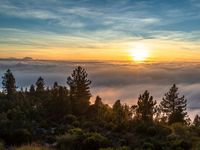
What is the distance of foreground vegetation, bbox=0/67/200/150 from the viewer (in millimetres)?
23484

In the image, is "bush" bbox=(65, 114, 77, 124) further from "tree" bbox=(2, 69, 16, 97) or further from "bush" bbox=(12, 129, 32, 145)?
"tree" bbox=(2, 69, 16, 97)

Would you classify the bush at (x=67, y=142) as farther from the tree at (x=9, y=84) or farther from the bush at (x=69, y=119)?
the tree at (x=9, y=84)

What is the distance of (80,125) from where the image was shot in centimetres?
3297

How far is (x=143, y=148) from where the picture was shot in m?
23.6

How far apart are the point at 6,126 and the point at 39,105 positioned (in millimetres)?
14100

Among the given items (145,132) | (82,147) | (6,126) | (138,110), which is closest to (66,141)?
(82,147)

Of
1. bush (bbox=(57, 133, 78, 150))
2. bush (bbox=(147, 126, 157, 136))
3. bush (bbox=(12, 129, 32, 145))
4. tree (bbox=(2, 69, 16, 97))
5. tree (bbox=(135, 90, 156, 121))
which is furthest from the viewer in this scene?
tree (bbox=(2, 69, 16, 97))

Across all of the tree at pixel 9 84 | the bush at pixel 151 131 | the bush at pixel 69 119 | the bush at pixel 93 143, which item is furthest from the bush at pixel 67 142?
the tree at pixel 9 84

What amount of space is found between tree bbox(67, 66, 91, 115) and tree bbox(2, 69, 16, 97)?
35.4 feet

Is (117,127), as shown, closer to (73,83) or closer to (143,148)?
(143,148)

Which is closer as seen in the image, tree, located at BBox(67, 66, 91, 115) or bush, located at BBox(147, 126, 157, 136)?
bush, located at BBox(147, 126, 157, 136)

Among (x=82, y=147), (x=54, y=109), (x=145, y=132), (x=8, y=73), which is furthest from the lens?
(x=8, y=73)

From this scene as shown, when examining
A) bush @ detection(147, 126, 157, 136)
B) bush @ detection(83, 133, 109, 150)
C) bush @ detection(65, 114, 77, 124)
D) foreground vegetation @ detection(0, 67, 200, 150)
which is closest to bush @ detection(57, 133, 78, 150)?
foreground vegetation @ detection(0, 67, 200, 150)

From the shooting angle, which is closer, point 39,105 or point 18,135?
point 18,135
